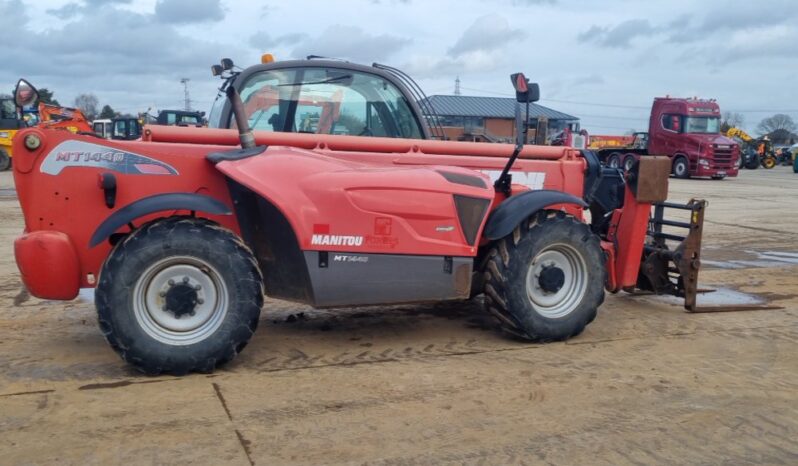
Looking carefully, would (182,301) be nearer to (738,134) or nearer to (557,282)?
(557,282)

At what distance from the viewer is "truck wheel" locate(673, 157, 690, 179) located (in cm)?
3058

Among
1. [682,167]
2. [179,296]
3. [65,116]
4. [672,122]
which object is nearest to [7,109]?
[65,116]

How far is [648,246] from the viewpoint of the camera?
6.67 meters

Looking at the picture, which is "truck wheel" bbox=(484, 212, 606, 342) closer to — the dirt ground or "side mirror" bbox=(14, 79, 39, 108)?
the dirt ground

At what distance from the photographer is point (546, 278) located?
17.8 feet

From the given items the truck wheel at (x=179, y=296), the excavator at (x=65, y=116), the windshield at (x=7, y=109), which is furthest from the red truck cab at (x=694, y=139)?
the truck wheel at (x=179, y=296)

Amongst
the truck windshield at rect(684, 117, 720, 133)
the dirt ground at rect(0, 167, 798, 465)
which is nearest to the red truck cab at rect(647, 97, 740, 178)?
the truck windshield at rect(684, 117, 720, 133)

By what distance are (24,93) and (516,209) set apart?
3324mm

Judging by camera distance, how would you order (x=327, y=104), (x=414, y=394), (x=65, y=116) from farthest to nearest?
(x=65, y=116) → (x=327, y=104) → (x=414, y=394)

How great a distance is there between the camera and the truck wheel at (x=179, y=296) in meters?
4.35

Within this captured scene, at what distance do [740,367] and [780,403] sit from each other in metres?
0.63

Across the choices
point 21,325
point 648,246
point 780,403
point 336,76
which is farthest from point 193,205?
point 648,246

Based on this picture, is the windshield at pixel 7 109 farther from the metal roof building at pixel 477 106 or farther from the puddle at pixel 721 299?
the metal roof building at pixel 477 106

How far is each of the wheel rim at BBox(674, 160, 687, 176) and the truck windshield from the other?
128cm
